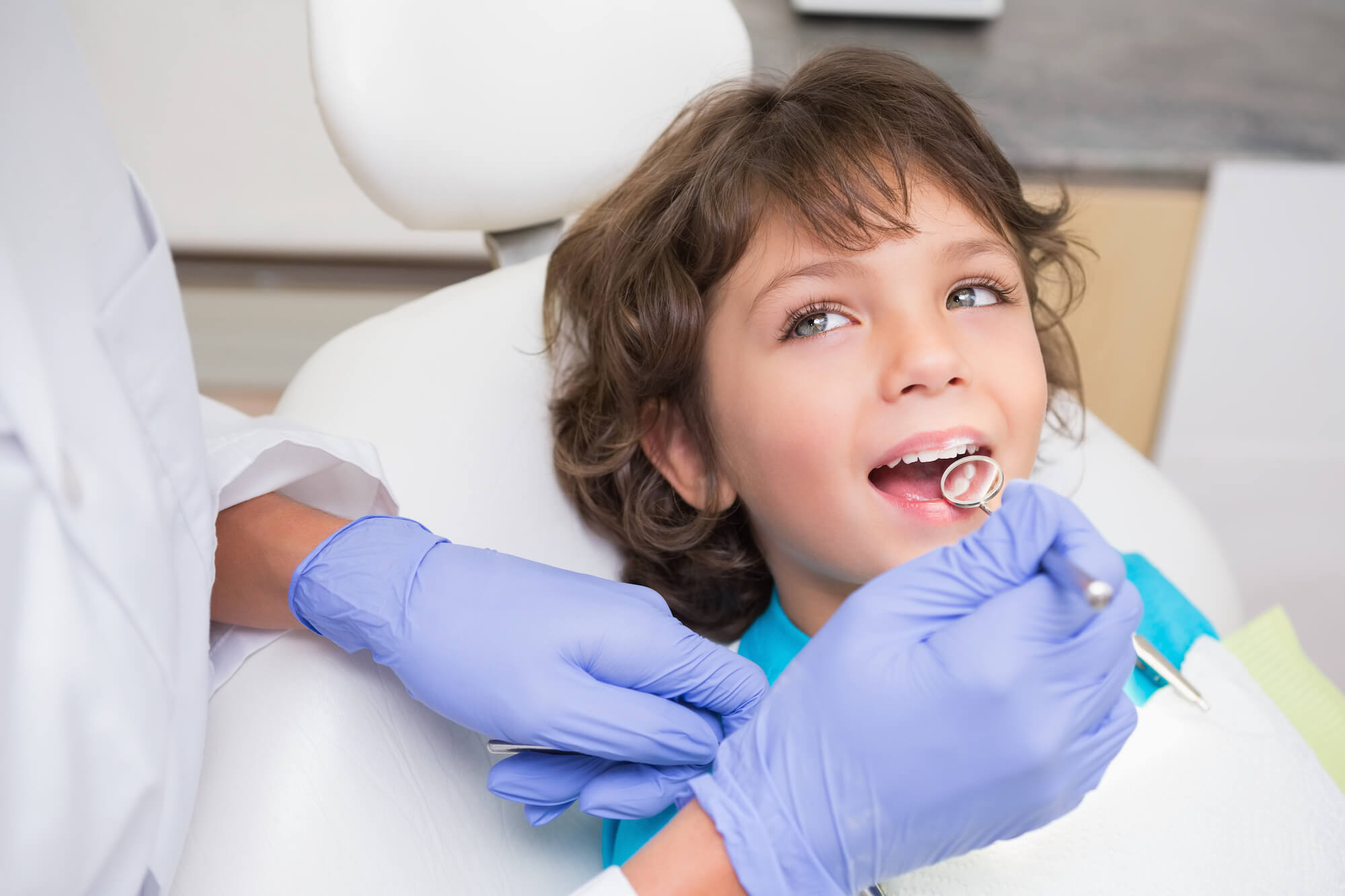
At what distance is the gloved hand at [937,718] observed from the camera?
60 centimetres

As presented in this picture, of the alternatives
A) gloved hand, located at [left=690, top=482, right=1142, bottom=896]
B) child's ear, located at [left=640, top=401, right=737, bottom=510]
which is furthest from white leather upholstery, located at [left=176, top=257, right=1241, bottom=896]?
gloved hand, located at [left=690, top=482, right=1142, bottom=896]

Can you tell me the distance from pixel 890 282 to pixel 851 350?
0.21 feet

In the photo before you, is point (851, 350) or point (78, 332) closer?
point (78, 332)

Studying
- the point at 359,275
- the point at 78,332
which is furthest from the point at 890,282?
the point at 359,275

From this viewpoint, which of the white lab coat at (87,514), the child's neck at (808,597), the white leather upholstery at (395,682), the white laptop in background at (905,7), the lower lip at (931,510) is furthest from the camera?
the white laptop in background at (905,7)

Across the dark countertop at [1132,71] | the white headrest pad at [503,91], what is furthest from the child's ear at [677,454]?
the dark countertop at [1132,71]

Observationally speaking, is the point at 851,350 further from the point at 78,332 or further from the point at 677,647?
the point at 78,332

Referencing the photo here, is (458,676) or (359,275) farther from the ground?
(458,676)

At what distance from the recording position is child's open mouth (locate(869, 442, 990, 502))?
2.71 ft

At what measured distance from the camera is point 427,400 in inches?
39.9

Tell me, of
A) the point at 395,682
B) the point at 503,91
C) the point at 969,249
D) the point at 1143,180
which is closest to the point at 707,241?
the point at 969,249

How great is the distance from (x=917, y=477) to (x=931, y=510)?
0.05 meters

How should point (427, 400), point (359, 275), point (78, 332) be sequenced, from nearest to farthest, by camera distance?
point (78, 332), point (427, 400), point (359, 275)

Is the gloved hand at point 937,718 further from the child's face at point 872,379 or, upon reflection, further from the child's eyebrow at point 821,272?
the child's eyebrow at point 821,272
